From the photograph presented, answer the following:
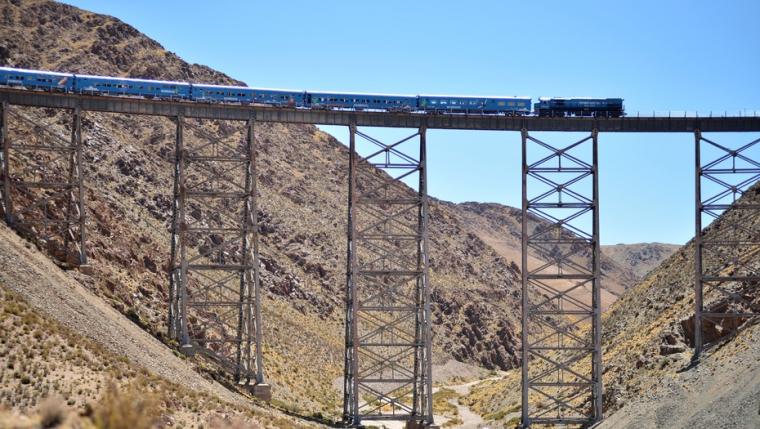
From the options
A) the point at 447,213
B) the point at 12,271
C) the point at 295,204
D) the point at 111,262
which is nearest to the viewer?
the point at 12,271

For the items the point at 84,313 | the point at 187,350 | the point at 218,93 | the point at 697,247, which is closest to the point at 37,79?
the point at 218,93

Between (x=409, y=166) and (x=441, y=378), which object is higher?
(x=409, y=166)

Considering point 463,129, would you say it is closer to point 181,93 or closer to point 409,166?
point 409,166

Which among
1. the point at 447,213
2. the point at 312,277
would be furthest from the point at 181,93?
the point at 447,213

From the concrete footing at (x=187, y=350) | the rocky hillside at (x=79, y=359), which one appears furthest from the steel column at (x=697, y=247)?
the concrete footing at (x=187, y=350)

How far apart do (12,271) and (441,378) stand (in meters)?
35.9

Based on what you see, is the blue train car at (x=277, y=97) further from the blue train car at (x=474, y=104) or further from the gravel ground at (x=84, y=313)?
the gravel ground at (x=84, y=313)

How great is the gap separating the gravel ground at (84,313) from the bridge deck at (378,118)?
5.62m

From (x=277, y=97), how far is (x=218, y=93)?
7.57 ft

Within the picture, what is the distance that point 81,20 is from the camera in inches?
3007

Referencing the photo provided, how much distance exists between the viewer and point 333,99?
38250 mm

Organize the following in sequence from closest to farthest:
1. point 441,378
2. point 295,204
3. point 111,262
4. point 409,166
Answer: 1. point 409,166
2. point 111,262
3. point 441,378
4. point 295,204

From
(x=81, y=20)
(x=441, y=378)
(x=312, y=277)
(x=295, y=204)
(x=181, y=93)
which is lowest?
(x=441, y=378)

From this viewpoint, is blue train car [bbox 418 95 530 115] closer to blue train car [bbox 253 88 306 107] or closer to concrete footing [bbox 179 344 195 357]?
blue train car [bbox 253 88 306 107]
